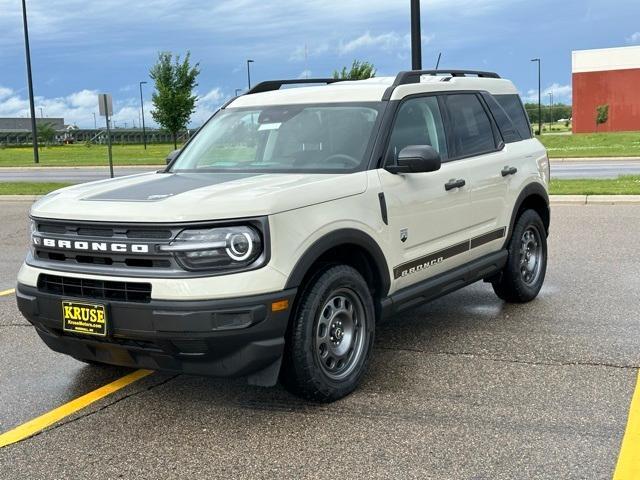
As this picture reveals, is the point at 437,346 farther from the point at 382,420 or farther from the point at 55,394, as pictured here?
A: the point at 55,394

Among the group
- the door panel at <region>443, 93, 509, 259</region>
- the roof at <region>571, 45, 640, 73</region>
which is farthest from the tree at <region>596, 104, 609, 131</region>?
the door panel at <region>443, 93, 509, 259</region>

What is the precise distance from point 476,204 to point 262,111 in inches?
68.0

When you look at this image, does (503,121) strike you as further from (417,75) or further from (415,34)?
(415,34)

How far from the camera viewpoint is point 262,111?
214 inches

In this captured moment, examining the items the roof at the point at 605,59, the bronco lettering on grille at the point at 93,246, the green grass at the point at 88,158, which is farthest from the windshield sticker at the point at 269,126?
the roof at the point at 605,59

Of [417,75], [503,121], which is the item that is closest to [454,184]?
[417,75]

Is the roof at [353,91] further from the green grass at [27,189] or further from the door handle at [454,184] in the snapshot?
the green grass at [27,189]

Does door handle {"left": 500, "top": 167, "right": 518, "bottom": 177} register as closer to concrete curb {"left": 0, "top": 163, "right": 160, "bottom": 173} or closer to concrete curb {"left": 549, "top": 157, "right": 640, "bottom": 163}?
concrete curb {"left": 549, "top": 157, "right": 640, "bottom": 163}

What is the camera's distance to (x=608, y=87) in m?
61.5

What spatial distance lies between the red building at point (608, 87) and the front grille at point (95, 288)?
62361 millimetres

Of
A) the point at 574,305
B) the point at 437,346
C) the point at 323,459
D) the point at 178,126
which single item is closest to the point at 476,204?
the point at 437,346

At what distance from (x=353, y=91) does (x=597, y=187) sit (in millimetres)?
10965

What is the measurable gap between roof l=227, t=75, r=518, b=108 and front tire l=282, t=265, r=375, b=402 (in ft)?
4.43

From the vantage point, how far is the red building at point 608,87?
60.2 metres
